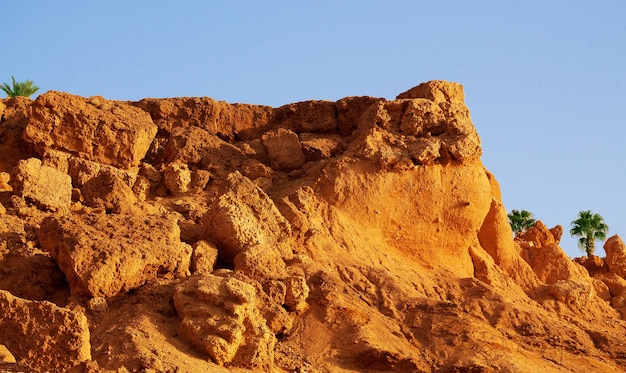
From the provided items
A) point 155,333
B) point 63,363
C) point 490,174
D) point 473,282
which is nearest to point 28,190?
point 155,333

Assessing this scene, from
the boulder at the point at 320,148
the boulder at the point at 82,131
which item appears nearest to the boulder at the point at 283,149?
the boulder at the point at 320,148

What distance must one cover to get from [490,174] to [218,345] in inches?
442

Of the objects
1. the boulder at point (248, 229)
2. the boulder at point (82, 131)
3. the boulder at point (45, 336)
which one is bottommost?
the boulder at point (45, 336)

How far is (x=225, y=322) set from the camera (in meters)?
15.0

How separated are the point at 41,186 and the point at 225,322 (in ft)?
15.3

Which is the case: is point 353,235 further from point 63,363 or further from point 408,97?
point 63,363

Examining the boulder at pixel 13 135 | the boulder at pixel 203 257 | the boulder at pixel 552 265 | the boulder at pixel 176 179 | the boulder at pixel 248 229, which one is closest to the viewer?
the boulder at pixel 203 257

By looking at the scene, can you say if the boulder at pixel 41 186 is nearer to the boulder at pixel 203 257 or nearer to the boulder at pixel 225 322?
the boulder at pixel 203 257

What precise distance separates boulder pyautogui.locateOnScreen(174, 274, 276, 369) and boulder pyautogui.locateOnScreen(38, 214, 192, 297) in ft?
2.56

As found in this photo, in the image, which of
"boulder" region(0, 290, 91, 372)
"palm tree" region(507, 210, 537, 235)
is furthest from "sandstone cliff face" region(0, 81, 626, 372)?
"palm tree" region(507, 210, 537, 235)

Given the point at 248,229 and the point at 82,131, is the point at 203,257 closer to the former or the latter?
the point at 248,229

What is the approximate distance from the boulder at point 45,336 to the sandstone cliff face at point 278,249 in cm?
2

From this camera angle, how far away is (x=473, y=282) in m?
20.2

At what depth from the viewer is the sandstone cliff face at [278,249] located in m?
15.2
